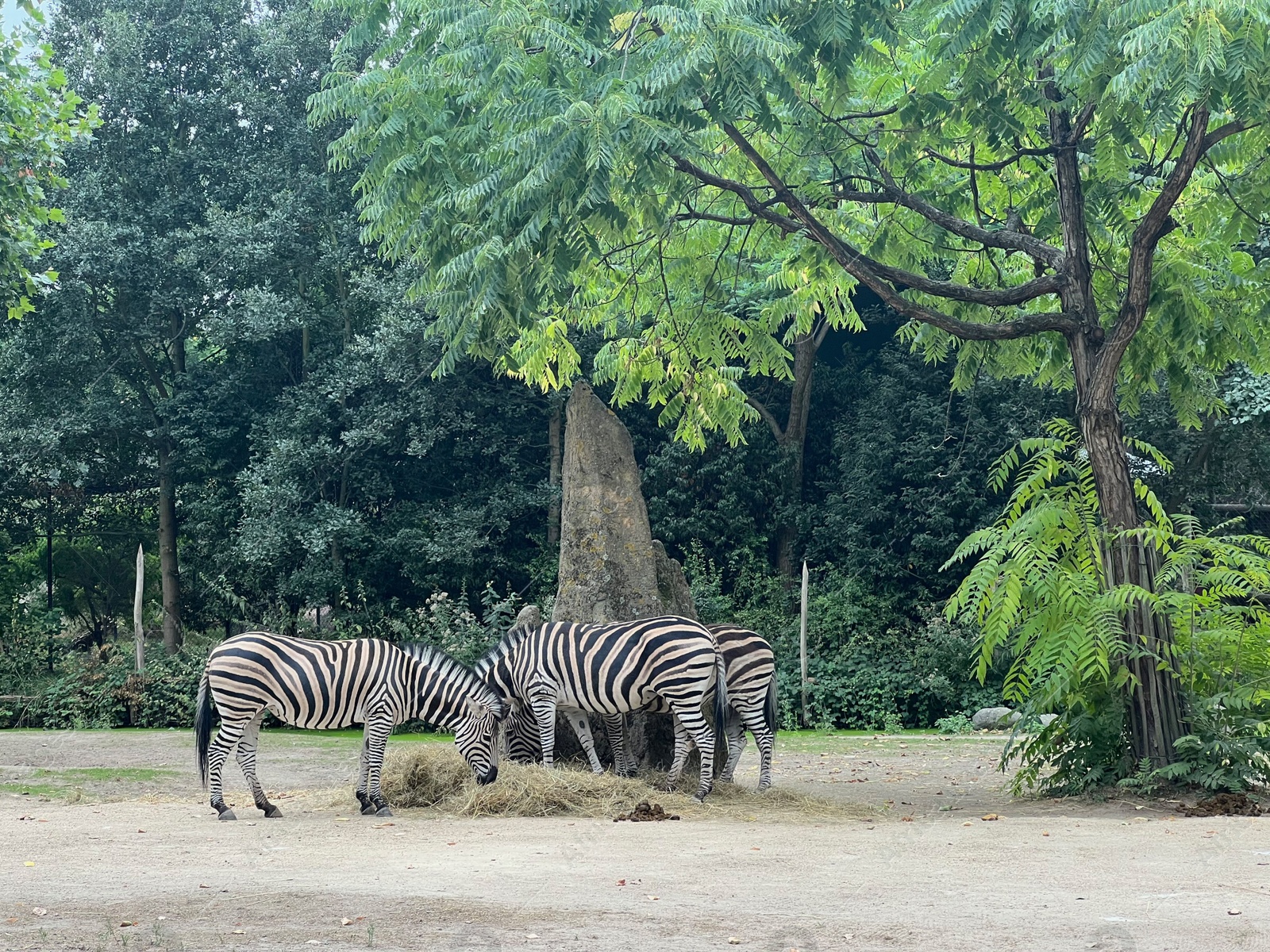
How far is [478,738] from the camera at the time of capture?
11953mm

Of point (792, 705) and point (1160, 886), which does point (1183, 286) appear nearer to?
point (1160, 886)

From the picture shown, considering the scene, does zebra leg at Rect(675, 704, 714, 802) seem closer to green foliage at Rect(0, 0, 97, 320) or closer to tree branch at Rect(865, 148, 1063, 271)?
tree branch at Rect(865, 148, 1063, 271)

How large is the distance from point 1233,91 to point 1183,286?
3.79m

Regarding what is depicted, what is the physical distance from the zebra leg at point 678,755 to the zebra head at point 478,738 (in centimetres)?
168

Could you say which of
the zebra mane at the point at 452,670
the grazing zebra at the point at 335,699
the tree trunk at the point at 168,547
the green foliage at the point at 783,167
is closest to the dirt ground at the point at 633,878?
the grazing zebra at the point at 335,699

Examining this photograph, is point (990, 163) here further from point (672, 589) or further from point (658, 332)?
point (672, 589)

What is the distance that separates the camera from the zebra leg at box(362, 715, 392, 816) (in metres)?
11.6

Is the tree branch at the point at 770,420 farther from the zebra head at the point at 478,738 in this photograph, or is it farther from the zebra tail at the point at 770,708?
the zebra head at the point at 478,738

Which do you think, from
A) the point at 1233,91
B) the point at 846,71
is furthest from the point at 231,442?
the point at 1233,91

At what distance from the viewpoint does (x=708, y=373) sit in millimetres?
15883

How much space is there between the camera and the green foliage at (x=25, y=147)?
16984 mm

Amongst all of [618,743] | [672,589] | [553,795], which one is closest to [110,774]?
[618,743]

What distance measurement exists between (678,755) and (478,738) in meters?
1.97

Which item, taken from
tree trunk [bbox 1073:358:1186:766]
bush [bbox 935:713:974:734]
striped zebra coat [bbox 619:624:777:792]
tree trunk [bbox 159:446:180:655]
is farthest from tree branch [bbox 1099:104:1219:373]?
tree trunk [bbox 159:446:180:655]
